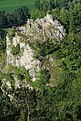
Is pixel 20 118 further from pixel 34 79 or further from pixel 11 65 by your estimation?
pixel 11 65

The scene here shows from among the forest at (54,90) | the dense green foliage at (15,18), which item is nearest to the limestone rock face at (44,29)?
the forest at (54,90)

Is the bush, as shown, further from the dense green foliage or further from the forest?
the dense green foliage

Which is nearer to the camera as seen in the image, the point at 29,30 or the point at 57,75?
the point at 57,75

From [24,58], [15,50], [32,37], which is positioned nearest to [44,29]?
[32,37]

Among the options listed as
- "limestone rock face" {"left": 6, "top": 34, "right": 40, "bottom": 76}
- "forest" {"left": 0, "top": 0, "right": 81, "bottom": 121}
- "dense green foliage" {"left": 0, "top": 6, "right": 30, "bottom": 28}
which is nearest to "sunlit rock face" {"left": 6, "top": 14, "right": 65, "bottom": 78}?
"limestone rock face" {"left": 6, "top": 34, "right": 40, "bottom": 76}

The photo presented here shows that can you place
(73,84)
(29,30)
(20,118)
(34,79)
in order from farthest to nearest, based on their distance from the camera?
(29,30) < (34,79) < (73,84) < (20,118)

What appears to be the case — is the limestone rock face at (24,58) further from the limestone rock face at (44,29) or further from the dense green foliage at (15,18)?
the dense green foliage at (15,18)

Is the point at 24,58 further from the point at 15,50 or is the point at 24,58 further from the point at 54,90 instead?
the point at 54,90

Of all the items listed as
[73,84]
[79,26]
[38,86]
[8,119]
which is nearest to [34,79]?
[38,86]
